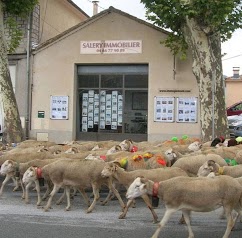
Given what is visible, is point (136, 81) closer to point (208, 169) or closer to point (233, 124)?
point (233, 124)

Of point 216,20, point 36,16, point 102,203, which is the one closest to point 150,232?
point 102,203

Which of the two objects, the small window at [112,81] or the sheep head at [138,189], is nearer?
the sheep head at [138,189]

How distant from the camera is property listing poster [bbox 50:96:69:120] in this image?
1830 centimetres

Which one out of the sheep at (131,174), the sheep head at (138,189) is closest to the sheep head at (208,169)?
the sheep at (131,174)

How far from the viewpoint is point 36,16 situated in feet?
62.6

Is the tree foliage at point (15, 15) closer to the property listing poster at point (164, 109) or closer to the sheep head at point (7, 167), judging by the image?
the property listing poster at point (164, 109)

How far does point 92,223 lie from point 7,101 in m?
9.59

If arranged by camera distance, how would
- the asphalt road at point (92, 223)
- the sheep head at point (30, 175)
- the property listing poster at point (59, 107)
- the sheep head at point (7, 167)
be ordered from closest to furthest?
the asphalt road at point (92, 223) → the sheep head at point (30, 175) → the sheep head at point (7, 167) → the property listing poster at point (59, 107)

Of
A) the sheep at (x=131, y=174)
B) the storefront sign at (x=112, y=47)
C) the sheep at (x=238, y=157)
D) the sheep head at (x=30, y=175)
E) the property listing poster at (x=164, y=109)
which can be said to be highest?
the storefront sign at (x=112, y=47)

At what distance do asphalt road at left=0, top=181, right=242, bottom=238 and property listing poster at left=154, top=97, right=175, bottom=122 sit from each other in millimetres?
8828

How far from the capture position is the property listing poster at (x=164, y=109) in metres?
17.2

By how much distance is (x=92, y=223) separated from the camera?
285 inches

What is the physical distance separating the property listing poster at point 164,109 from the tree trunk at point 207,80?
348 centimetres

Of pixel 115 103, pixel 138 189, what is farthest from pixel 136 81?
pixel 138 189
